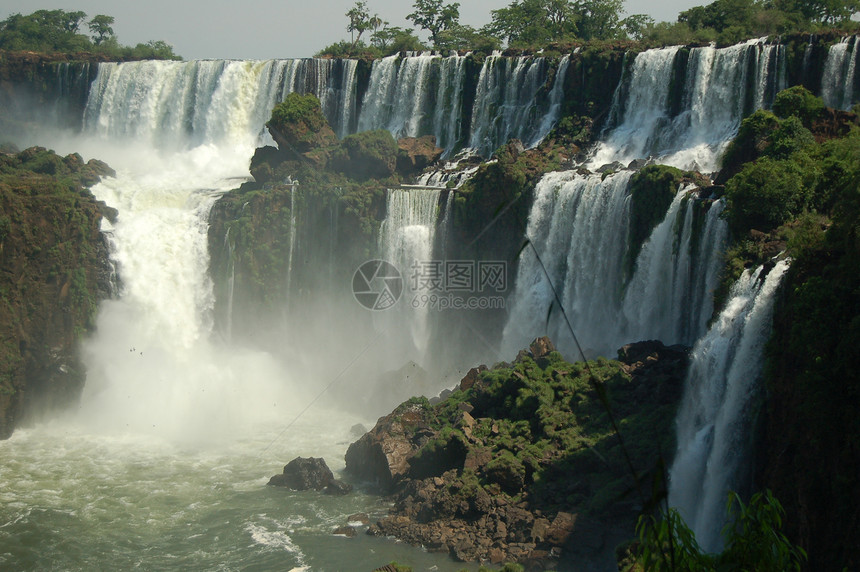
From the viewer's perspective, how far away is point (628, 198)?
84.9 ft

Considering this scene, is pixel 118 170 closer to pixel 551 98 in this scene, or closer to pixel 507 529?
pixel 551 98

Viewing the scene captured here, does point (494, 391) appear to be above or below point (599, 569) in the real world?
above

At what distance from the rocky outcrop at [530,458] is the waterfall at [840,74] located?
12842 mm

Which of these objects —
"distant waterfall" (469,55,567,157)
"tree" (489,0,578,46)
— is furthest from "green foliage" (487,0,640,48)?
"distant waterfall" (469,55,567,157)

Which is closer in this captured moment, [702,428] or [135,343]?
[702,428]

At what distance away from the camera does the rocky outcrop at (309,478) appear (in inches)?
897

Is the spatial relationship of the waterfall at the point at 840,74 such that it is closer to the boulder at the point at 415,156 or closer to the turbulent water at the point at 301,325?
the turbulent water at the point at 301,325

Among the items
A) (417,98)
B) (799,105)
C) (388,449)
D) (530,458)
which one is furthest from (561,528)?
(417,98)

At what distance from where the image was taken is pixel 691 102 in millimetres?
32469

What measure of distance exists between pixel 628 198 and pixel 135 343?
17745 mm

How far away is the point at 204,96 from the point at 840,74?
29.1m

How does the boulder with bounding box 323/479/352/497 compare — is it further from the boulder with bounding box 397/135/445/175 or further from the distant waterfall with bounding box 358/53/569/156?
the distant waterfall with bounding box 358/53/569/156

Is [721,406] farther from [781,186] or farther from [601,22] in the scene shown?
[601,22]

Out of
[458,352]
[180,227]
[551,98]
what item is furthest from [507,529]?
[551,98]
